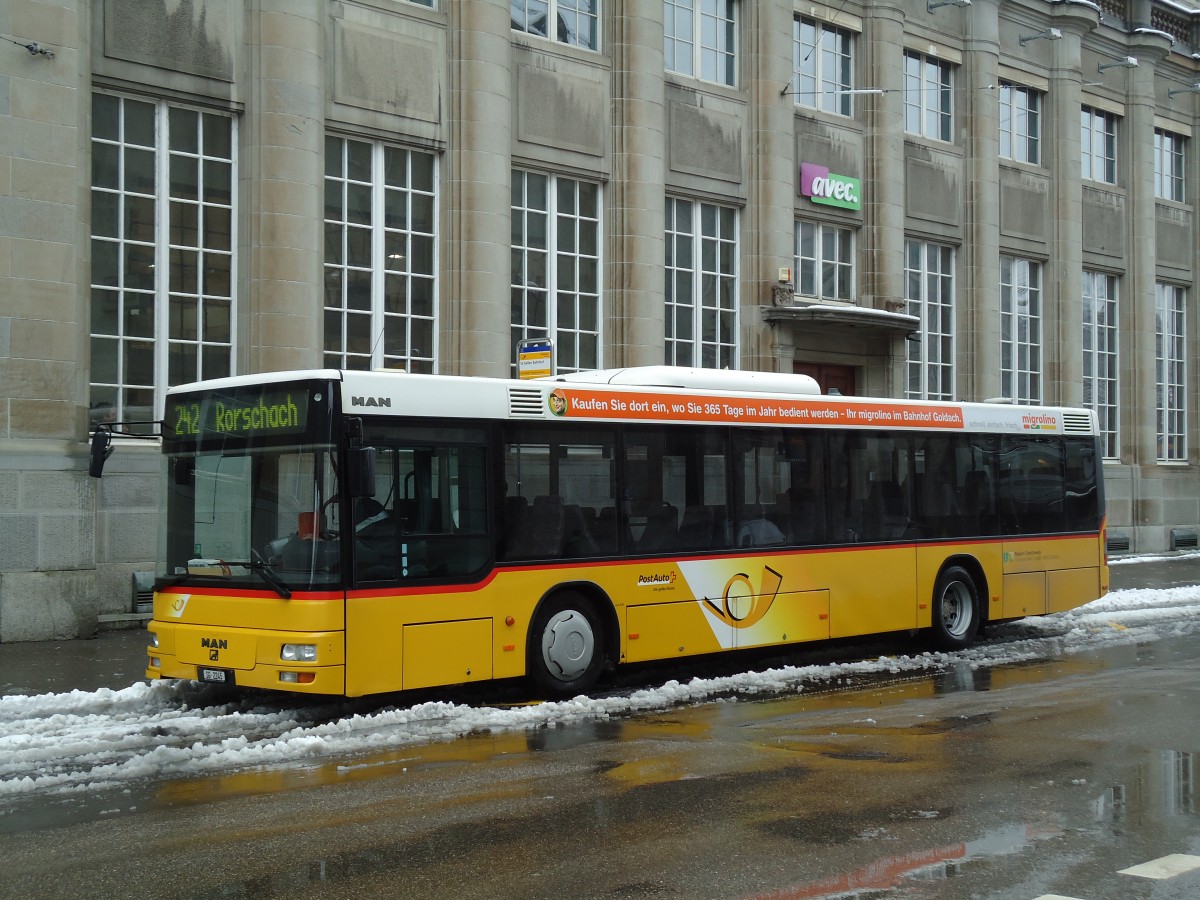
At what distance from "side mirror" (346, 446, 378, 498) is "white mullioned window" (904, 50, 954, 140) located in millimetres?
19747

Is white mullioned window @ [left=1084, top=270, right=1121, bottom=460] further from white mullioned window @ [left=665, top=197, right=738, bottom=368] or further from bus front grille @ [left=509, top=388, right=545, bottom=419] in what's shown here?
bus front grille @ [left=509, top=388, right=545, bottom=419]

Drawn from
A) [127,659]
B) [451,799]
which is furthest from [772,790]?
[127,659]


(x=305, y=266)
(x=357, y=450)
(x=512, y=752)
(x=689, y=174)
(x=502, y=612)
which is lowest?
(x=512, y=752)

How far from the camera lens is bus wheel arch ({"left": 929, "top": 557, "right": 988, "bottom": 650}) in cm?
1518

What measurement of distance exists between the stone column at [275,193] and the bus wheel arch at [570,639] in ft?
22.9

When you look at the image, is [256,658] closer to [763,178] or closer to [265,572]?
[265,572]

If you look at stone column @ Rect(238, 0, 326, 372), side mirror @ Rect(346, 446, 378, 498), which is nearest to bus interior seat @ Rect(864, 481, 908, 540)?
side mirror @ Rect(346, 446, 378, 498)

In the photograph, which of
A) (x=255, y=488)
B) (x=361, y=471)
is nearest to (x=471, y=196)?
(x=255, y=488)

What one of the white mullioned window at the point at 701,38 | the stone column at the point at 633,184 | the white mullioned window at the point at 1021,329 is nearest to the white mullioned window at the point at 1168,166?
the white mullioned window at the point at 1021,329

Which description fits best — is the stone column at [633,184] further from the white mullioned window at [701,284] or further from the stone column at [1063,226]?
the stone column at [1063,226]

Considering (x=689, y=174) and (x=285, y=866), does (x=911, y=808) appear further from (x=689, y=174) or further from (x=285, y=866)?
(x=689, y=174)

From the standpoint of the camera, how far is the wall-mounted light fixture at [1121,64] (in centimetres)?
3016

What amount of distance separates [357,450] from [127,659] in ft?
17.0

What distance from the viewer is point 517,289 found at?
2048cm
